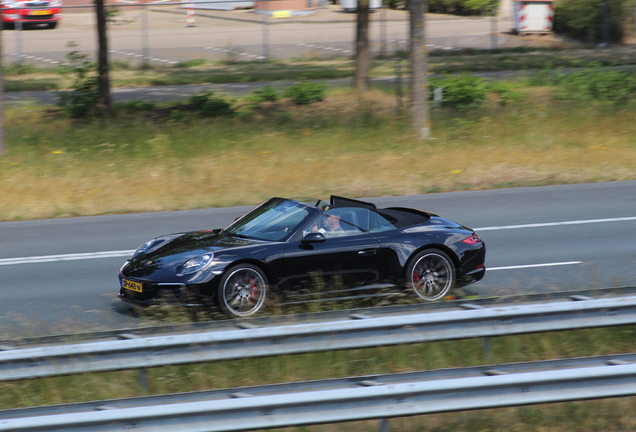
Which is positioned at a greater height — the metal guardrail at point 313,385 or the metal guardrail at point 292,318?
the metal guardrail at point 292,318

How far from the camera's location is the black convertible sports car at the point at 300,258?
792 cm

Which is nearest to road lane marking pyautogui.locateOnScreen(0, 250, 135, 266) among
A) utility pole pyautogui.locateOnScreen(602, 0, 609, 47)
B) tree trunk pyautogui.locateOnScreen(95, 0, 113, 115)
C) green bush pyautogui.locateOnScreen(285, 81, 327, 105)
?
tree trunk pyautogui.locateOnScreen(95, 0, 113, 115)

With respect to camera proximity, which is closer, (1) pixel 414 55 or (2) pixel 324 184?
(2) pixel 324 184

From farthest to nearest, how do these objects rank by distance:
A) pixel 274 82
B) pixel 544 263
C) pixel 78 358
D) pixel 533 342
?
pixel 274 82 < pixel 544 263 < pixel 533 342 < pixel 78 358

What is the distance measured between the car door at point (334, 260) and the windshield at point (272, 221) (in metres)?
0.25

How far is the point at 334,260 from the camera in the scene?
8320 mm

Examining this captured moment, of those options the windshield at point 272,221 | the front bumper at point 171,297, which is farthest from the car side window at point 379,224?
the front bumper at point 171,297

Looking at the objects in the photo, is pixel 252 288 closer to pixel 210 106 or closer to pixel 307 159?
pixel 307 159

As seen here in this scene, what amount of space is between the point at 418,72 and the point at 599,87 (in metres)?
6.46

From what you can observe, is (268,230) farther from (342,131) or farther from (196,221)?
(342,131)

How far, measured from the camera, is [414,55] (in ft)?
62.8

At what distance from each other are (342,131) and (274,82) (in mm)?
7189

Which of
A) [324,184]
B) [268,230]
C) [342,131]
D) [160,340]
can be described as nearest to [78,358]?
[160,340]

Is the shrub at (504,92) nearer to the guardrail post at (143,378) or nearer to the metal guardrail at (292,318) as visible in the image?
the metal guardrail at (292,318)
